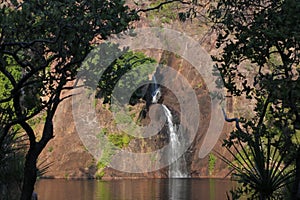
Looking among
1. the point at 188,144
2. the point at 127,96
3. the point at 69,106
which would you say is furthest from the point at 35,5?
the point at 69,106

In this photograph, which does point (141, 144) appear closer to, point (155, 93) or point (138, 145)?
point (138, 145)

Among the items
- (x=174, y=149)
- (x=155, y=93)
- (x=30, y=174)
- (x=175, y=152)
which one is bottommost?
(x=30, y=174)

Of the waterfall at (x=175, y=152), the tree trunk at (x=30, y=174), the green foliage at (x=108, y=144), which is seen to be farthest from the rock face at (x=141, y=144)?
the tree trunk at (x=30, y=174)

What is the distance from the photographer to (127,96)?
36.7 feet

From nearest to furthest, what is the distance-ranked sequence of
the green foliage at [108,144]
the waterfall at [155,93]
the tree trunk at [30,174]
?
the tree trunk at [30,174] → the green foliage at [108,144] → the waterfall at [155,93]

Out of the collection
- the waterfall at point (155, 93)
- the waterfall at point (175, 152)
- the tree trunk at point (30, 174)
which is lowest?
the tree trunk at point (30, 174)

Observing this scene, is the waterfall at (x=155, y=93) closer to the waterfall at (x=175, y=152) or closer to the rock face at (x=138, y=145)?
the rock face at (x=138, y=145)

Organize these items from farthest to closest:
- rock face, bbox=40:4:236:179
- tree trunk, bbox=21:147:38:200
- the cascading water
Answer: the cascading water → rock face, bbox=40:4:236:179 → tree trunk, bbox=21:147:38:200

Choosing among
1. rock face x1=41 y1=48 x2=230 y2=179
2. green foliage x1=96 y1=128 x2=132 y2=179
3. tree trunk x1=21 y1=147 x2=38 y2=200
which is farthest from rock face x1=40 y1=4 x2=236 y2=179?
tree trunk x1=21 y1=147 x2=38 y2=200

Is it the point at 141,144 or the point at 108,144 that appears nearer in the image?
the point at 141,144

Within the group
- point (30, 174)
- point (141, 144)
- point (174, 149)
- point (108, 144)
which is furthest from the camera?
point (108, 144)

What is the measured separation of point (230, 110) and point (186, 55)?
6.59 m

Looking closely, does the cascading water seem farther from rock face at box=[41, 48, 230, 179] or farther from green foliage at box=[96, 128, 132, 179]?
green foliage at box=[96, 128, 132, 179]

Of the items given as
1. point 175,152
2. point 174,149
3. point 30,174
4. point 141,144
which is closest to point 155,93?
point 141,144
